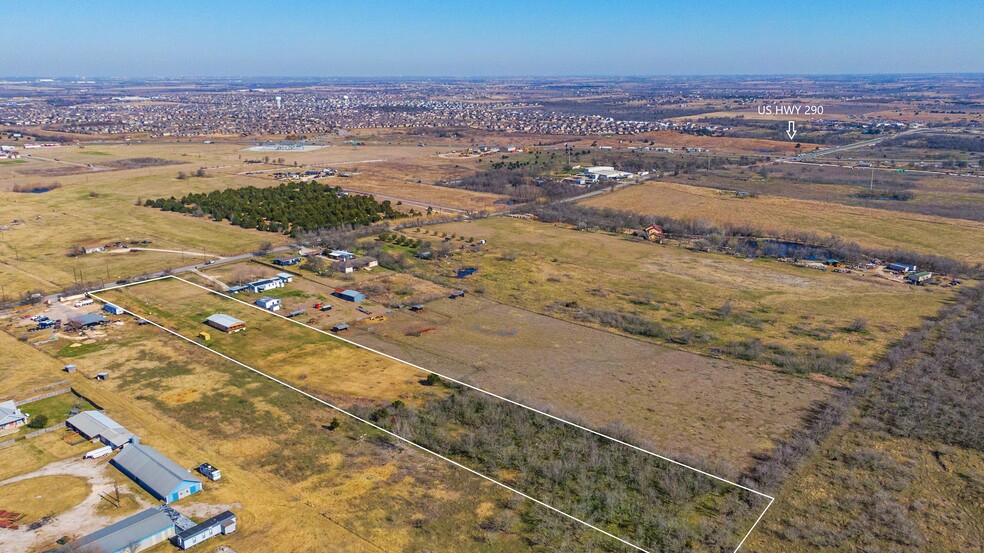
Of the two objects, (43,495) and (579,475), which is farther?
(579,475)

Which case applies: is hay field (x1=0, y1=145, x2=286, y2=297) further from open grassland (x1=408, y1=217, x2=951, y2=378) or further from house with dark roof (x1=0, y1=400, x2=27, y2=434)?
open grassland (x1=408, y1=217, x2=951, y2=378)

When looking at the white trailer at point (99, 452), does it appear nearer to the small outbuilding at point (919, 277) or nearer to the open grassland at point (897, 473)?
the open grassland at point (897, 473)

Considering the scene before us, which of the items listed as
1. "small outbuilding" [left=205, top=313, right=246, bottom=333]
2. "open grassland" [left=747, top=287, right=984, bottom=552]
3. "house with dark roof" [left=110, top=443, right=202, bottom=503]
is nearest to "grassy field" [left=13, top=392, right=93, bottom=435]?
"house with dark roof" [left=110, top=443, right=202, bottom=503]

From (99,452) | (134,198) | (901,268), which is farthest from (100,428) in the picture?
(134,198)

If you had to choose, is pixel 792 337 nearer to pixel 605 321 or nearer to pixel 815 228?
pixel 605 321

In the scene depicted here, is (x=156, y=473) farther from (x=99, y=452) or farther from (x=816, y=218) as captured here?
(x=816, y=218)
